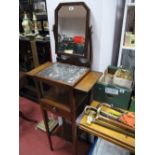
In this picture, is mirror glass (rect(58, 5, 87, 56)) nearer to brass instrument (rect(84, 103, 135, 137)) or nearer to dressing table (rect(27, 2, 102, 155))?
dressing table (rect(27, 2, 102, 155))

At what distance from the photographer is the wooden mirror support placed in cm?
113

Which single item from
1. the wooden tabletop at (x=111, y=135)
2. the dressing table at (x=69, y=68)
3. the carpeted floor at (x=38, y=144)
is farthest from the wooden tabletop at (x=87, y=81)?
the carpeted floor at (x=38, y=144)

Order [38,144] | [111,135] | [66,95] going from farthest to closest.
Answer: [38,144] → [66,95] → [111,135]

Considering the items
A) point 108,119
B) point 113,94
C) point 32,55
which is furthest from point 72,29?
point 32,55

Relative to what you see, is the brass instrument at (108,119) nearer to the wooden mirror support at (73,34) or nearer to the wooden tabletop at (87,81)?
the wooden tabletop at (87,81)

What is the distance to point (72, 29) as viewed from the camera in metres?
1.28

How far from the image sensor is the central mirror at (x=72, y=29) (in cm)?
113

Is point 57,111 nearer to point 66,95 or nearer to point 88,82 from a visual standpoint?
point 66,95

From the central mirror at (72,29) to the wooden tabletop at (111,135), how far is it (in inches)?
21.0

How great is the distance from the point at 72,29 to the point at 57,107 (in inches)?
25.6

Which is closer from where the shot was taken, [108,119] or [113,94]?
[108,119]
